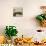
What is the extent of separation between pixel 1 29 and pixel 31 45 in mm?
583

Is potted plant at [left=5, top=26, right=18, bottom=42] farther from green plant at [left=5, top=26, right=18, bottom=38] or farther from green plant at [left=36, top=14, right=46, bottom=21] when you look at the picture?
green plant at [left=36, top=14, right=46, bottom=21]

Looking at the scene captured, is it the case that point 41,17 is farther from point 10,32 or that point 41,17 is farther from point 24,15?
point 10,32

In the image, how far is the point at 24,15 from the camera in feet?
9.64

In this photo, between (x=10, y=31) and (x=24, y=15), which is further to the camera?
(x=24, y=15)

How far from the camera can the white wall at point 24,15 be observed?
2930 mm

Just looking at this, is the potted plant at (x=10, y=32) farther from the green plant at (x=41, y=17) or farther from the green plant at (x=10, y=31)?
the green plant at (x=41, y=17)

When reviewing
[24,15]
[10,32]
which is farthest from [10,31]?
[24,15]

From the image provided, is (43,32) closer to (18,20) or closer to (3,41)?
(18,20)

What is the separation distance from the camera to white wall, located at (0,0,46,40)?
115 inches

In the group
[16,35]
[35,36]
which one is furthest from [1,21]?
[35,36]

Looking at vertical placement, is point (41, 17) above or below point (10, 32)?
above

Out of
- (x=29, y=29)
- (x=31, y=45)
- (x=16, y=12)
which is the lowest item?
(x=31, y=45)

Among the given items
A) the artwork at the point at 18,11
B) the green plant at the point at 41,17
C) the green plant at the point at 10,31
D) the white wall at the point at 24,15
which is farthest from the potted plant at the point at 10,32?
the green plant at the point at 41,17

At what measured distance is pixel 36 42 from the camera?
279 cm
